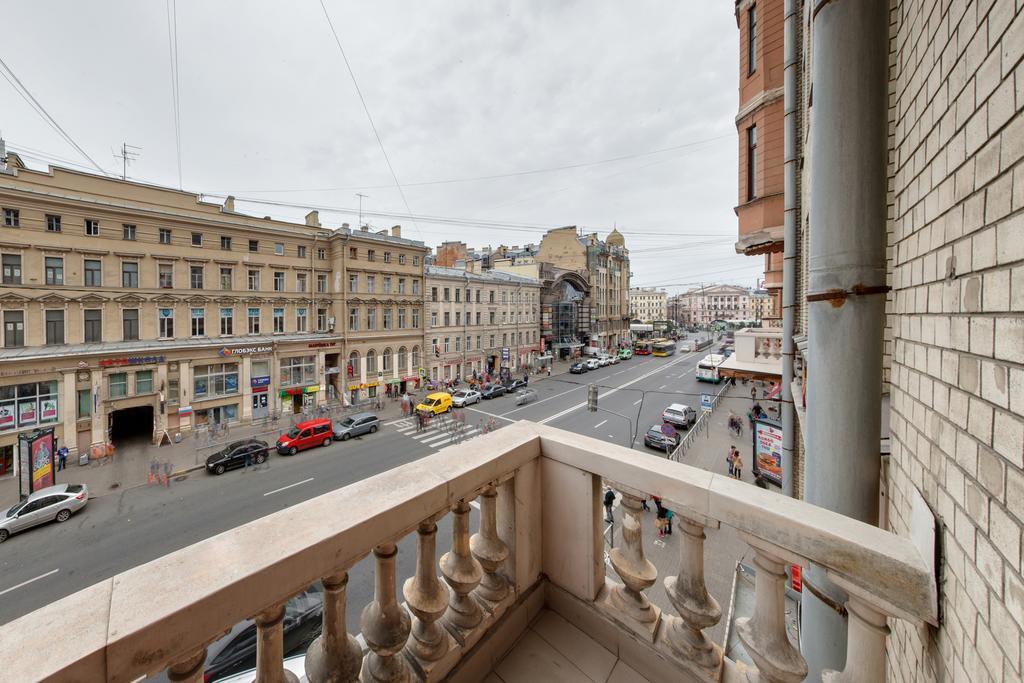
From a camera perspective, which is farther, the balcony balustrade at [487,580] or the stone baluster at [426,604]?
the stone baluster at [426,604]

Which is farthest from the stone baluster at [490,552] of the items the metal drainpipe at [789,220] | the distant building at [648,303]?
the distant building at [648,303]

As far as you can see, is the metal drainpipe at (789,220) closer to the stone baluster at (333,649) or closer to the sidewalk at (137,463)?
the stone baluster at (333,649)

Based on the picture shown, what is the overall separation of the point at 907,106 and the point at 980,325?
5.78 ft

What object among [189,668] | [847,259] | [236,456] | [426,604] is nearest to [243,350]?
[236,456]

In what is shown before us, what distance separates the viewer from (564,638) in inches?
91.9

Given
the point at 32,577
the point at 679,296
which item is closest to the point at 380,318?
the point at 32,577

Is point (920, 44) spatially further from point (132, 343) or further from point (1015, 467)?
point (132, 343)

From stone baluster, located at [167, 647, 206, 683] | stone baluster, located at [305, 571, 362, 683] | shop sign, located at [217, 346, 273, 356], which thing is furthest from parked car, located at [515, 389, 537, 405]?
stone baluster, located at [167, 647, 206, 683]

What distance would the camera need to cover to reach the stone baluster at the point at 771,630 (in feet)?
5.32

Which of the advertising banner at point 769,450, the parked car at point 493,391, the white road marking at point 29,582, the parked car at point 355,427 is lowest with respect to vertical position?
the white road marking at point 29,582

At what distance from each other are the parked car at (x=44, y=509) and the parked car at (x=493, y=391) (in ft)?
65.8

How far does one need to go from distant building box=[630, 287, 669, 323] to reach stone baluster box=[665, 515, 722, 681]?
11191 cm

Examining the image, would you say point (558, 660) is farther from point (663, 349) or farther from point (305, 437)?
point (663, 349)

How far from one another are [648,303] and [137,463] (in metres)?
109
